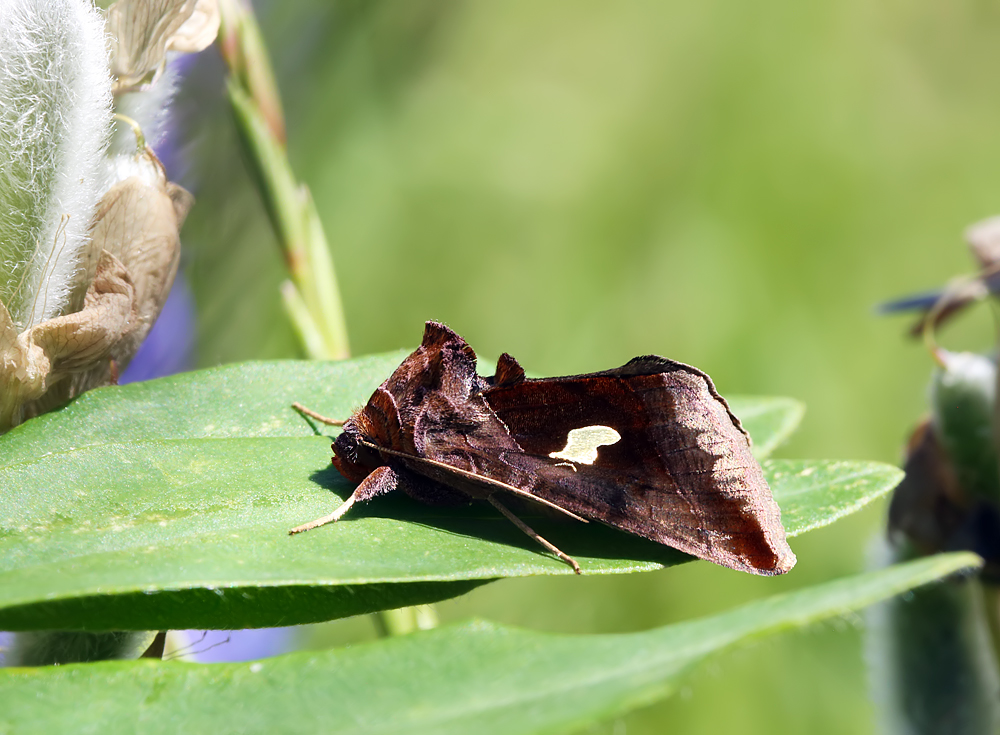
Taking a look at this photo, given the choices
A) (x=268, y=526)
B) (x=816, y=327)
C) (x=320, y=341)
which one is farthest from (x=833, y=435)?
(x=268, y=526)

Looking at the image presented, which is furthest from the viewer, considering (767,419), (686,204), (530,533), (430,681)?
(686,204)

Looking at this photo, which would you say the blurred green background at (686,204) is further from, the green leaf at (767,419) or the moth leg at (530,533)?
the moth leg at (530,533)

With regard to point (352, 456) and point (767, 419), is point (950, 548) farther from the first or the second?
point (352, 456)

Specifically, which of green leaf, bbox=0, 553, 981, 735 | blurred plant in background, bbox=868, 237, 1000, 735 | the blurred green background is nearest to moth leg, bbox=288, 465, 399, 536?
green leaf, bbox=0, 553, 981, 735

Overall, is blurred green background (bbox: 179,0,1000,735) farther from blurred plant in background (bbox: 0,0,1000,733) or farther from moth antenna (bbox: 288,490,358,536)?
moth antenna (bbox: 288,490,358,536)

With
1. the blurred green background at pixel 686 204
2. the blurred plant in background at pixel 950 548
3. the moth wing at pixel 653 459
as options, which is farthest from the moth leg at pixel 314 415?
the blurred green background at pixel 686 204

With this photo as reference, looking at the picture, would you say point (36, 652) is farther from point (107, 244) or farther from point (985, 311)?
point (985, 311)

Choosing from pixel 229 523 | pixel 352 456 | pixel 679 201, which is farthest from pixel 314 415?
pixel 679 201
